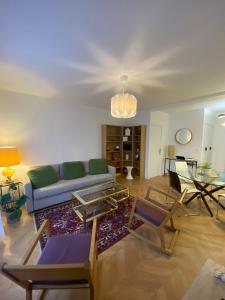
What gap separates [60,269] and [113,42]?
1953 millimetres

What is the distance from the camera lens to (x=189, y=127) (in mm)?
4992

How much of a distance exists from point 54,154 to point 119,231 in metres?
2.54

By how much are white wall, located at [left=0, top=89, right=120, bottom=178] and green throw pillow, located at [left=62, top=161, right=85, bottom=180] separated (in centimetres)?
43

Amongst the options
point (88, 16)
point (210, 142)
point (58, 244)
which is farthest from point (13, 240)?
point (210, 142)

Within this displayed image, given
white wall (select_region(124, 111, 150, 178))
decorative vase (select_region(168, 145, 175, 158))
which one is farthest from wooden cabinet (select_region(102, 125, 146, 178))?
decorative vase (select_region(168, 145, 175, 158))

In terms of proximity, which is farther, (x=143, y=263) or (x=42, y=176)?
(x=42, y=176)

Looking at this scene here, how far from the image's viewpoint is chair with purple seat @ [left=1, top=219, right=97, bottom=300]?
0.85 meters

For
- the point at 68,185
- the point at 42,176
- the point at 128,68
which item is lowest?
the point at 68,185

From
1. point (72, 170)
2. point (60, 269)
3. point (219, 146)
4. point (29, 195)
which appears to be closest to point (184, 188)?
point (72, 170)

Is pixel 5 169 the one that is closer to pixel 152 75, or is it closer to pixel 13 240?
pixel 13 240

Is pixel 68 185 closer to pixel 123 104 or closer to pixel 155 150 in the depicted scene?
pixel 123 104

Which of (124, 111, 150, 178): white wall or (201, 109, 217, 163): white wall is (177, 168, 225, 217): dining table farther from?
(201, 109, 217, 163): white wall

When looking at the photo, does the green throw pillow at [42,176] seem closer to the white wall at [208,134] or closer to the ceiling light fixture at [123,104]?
the ceiling light fixture at [123,104]

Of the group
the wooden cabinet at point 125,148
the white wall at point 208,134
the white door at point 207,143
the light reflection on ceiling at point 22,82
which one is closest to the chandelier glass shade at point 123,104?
the light reflection on ceiling at point 22,82
